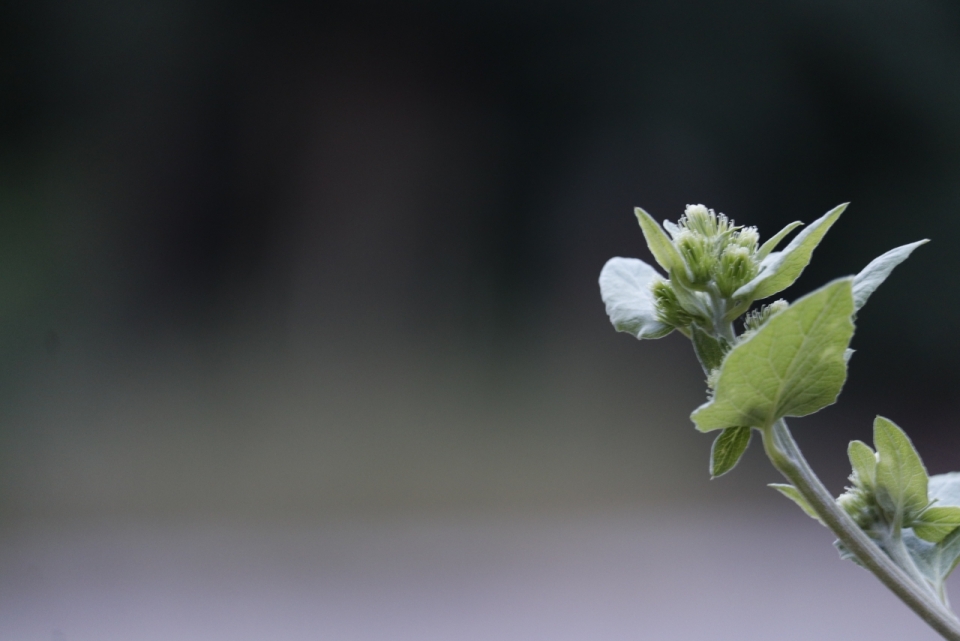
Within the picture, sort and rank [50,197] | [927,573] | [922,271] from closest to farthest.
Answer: [927,573]
[922,271]
[50,197]

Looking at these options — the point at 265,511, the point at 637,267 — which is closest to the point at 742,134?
the point at 265,511

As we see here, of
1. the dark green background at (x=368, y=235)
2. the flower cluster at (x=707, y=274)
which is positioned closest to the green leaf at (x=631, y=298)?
the flower cluster at (x=707, y=274)

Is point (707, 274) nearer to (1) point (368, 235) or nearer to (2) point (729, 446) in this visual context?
(2) point (729, 446)

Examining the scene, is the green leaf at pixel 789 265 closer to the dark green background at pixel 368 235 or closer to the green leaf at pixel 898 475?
the green leaf at pixel 898 475

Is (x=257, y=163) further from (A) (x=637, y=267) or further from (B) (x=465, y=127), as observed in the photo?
(A) (x=637, y=267)

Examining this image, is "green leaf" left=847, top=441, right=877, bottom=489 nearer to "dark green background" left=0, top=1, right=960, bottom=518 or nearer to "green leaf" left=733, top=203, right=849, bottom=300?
"green leaf" left=733, top=203, right=849, bottom=300
